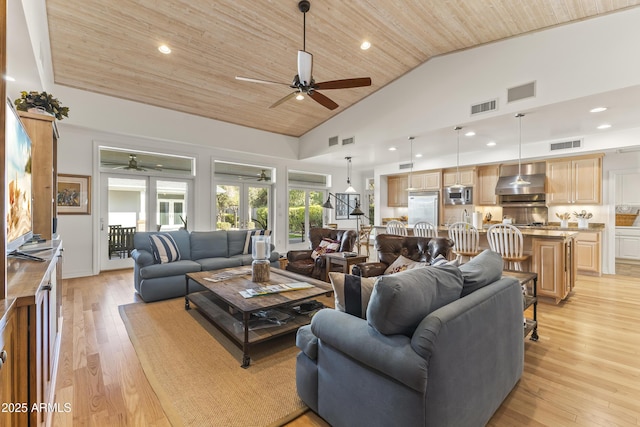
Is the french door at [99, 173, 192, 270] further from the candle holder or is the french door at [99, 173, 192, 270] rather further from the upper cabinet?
the upper cabinet

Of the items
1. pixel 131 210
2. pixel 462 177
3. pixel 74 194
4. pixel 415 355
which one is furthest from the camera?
pixel 462 177

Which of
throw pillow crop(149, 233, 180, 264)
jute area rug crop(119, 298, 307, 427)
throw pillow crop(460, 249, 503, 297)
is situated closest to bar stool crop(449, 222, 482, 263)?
throw pillow crop(460, 249, 503, 297)

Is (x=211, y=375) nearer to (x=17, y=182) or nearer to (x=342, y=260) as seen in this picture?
(x=17, y=182)

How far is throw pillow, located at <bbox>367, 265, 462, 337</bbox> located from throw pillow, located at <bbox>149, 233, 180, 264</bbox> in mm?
3723

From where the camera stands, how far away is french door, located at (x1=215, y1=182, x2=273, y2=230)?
6.96m

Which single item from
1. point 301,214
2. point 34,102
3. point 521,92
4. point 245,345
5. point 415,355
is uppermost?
point 521,92

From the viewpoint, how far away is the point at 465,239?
439cm

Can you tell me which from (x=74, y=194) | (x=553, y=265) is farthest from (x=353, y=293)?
(x=74, y=194)

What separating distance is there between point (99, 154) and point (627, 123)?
9075 mm

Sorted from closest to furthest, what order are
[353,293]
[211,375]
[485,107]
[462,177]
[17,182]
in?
[353,293]
[17,182]
[211,375]
[485,107]
[462,177]

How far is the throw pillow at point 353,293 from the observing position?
1.62 m

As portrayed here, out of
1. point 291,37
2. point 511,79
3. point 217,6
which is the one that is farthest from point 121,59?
point 511,79

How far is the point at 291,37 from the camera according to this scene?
13.6 ft

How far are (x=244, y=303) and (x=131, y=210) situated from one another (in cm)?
471
